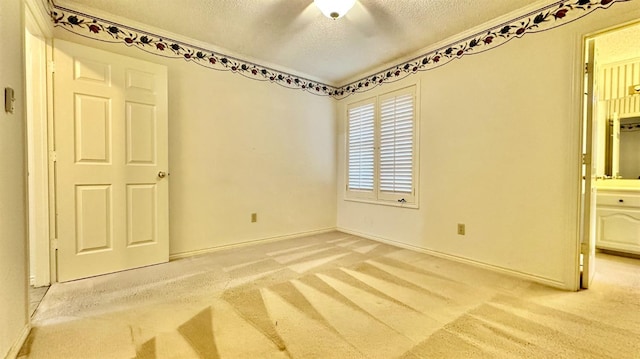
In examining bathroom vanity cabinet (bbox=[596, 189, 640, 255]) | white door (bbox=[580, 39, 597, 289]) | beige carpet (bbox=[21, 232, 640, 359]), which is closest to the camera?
beige carpet (bbox=[21, 232, 640, 359])

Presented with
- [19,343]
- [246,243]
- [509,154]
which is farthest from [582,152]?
[19,343]

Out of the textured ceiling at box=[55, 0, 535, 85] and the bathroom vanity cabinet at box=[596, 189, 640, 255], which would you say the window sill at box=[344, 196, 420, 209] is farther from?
the bathroom vanity cabinet at box=[596, 189, 640, 255]

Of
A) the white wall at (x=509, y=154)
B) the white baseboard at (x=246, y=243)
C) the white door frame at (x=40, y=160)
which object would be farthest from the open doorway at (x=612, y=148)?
the white door frame at (x=40, y=160)

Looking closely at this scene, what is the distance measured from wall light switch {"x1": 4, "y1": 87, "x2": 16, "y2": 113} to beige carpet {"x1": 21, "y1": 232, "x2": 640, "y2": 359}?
121cm

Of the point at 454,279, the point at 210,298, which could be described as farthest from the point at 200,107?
the point at 454,279

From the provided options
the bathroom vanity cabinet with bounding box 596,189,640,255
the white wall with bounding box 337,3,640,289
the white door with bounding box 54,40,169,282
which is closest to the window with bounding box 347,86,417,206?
the white wall with bounding box 337,3,640,289

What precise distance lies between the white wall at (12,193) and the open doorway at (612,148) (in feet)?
11.9

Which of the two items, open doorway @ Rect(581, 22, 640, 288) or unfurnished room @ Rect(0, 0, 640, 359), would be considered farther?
open doorway @ Rect(581, 22, 640, 288)

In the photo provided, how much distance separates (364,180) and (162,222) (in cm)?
252

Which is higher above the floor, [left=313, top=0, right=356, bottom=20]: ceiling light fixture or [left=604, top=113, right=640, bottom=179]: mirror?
[left=313, top=0, right=356, bottom=20]: ceiling light fixture

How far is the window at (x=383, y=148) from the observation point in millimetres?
3316

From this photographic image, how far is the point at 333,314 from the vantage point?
1.77 meters

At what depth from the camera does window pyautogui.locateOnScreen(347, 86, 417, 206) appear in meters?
3.32

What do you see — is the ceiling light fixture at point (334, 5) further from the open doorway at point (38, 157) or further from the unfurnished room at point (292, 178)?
the open doorway at point (38, 157)
